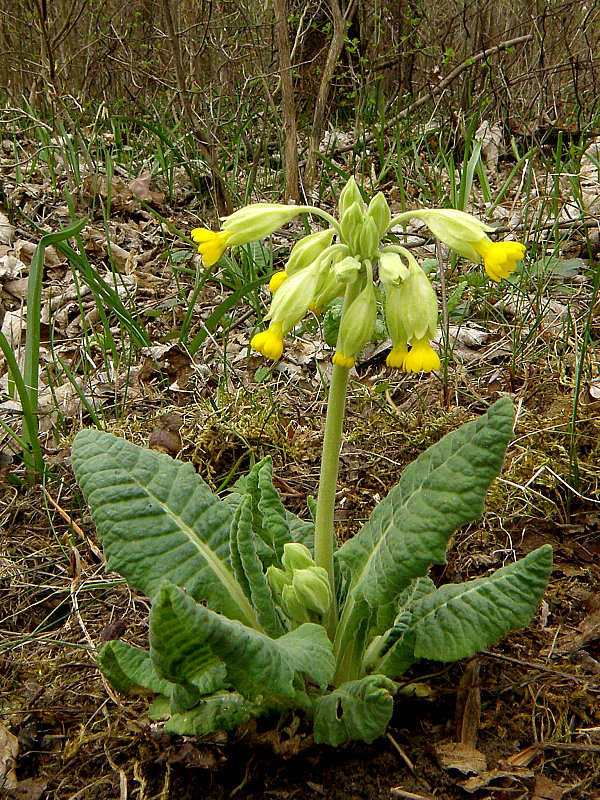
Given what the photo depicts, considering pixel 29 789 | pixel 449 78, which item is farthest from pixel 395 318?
pixel 449 78

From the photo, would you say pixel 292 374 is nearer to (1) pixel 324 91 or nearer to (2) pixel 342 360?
(2) pixel 342 360

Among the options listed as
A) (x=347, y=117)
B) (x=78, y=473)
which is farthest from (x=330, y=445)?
(x=347, y=117)

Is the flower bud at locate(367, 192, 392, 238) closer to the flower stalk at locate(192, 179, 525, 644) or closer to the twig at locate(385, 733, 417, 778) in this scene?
the flower stalk at locate(192, 179, 525, 644)

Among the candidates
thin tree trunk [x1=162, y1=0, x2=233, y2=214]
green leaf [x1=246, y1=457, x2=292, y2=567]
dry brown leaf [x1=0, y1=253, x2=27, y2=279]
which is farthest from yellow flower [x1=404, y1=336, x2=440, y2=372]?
dry brown leaf [x1=0, y1=253, x2=27, y2=279]

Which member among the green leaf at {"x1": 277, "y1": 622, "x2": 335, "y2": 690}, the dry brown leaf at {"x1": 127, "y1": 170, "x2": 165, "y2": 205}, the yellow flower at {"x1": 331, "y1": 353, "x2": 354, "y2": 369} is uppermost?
the yellow flower at {"x1": 331, "y1": 353, "x2": 354, "y2": 369}

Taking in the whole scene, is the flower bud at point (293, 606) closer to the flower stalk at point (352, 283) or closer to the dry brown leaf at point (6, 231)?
the flower stalk at point (352, 283)
